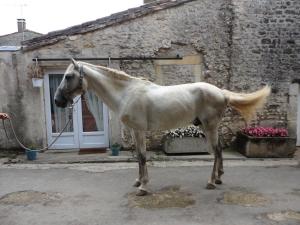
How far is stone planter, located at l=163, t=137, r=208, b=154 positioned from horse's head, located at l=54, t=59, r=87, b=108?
3452 mm

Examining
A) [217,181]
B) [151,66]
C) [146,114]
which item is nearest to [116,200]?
[146,114]

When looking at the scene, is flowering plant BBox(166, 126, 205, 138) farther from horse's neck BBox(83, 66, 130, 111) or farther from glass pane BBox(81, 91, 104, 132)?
Answer: horse's neck BBox(83, 66, 130, 111)

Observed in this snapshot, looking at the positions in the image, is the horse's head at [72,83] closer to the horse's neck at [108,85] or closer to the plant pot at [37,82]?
the horse's neck at [108,85]

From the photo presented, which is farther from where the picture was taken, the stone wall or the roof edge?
the stone wall

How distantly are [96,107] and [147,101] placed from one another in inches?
148

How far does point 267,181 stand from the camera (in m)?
6.00

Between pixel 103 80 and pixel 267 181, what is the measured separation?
3.50 m

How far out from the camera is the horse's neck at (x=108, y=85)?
5227 millimetres

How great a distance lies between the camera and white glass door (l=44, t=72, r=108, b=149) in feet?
28.2

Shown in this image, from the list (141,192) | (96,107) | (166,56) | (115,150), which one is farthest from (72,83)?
(166,56)

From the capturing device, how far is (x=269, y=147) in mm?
7902

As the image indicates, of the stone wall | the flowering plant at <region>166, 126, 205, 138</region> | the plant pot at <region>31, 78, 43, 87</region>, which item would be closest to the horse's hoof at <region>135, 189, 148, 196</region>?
the flowering plant at <region>166, 126, 205, 138</region>

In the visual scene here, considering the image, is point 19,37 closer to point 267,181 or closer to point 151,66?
point 151,66

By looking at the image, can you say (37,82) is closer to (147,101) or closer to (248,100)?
(147,101)
